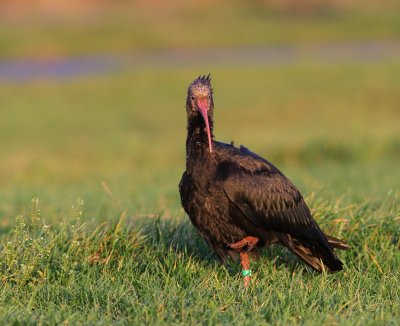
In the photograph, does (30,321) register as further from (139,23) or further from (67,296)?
(139,23)

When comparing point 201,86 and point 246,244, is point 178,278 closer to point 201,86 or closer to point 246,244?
point 246,244

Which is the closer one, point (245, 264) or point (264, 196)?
point (264, 196)

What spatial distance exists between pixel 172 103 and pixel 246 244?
59.5 ft

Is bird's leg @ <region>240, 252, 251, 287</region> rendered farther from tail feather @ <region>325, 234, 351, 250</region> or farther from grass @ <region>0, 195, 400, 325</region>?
tail feather @ <region>325, 234, 351, 250</region>

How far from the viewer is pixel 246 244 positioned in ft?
18.9

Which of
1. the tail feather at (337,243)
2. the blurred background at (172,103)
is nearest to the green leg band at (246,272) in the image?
the tail feather at (337,243)

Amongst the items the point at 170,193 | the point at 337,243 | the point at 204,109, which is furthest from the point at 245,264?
the point at 170,193

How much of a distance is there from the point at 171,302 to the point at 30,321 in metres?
0.81

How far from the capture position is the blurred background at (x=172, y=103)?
40.8 ft

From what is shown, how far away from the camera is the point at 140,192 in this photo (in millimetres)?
11281

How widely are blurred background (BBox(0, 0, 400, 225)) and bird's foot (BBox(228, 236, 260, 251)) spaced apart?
141 centimetres

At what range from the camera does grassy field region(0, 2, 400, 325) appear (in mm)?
5086

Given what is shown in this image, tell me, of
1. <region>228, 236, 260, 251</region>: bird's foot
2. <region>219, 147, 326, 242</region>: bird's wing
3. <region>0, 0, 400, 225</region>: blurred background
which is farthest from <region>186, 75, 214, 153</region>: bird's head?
<region>0, 0, 400, 225</region>: blurred background

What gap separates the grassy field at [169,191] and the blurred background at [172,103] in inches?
2.6
